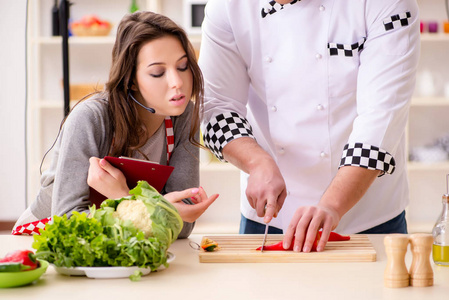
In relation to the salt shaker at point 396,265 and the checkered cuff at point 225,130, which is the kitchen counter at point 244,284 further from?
the checkered cuff at point 225,130

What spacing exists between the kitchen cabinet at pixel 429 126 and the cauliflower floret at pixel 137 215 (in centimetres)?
A: 301

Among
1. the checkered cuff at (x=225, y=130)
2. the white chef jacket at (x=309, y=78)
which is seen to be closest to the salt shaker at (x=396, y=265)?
the white chef jacket at (x=309, y=78)

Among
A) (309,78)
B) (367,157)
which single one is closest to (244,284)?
(367,157)

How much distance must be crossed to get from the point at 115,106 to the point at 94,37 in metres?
2.51

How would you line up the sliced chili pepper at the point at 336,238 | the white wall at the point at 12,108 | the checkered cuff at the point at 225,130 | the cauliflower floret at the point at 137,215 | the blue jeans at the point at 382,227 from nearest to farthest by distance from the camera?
the cauliflower floret at the point at 137,215 < the sliced chili pepper at the point at 336,238 < the checkered cuff at the point at 225,130 < the blue jeans at the point at 382,227 < the white wall at the point at 12,108

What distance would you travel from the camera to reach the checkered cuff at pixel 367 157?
1492 mm

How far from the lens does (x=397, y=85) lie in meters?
1.59

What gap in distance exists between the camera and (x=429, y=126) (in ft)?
13.7

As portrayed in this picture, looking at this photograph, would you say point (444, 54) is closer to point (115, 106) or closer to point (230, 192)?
point (230, 192)

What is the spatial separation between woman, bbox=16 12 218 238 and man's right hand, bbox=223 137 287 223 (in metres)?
0.14

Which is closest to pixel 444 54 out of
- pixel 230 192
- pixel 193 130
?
pixel 230 192

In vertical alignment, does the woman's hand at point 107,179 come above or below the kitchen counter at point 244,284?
above

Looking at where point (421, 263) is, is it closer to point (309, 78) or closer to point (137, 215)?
point (137, 215)

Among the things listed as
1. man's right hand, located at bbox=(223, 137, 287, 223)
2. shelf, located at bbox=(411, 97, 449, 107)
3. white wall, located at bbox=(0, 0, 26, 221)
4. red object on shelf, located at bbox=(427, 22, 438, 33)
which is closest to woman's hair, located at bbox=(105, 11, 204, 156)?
man's right hand, located at bbox=(223, 137, 287, 223)
